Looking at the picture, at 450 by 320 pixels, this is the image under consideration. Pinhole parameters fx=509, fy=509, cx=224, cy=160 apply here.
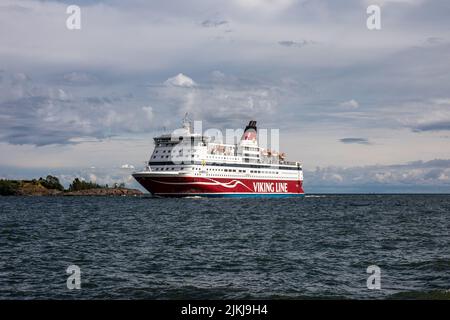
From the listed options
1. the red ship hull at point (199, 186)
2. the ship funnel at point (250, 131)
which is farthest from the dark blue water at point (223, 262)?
the ship funnel at point (250, 131)

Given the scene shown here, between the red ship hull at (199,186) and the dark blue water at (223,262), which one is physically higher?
the red ship hull at (199,186)

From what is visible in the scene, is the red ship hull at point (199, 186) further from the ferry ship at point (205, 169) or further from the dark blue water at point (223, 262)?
the dark blue water at point (223, 262)

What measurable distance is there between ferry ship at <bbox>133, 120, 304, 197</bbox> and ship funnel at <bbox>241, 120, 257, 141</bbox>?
1.38m

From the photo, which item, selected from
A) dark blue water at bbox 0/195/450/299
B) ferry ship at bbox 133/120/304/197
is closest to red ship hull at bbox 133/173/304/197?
ferry ship at bbox 133/120/304/197

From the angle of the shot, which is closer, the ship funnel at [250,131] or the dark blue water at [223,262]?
the dark blue water at [223,262]

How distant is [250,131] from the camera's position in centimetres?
12538

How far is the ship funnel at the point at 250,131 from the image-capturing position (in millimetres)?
122750

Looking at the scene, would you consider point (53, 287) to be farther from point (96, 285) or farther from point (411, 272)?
point (411, 272)

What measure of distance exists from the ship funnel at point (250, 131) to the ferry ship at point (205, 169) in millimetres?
1381

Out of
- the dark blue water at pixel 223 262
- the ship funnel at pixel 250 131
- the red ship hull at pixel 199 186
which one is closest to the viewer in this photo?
the dark blue water at pixel 223 262

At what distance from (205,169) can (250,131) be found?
104 feet

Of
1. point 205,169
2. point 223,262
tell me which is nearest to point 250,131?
point 205,169

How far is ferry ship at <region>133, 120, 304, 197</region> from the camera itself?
93312 mm
